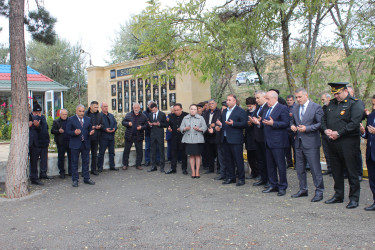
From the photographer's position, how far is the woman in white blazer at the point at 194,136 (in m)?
8.77

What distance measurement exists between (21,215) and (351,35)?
12.7 m

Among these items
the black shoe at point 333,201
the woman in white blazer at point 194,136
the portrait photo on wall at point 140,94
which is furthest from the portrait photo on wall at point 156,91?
the black shoe at point 333,201

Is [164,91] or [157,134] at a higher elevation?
[164,91]

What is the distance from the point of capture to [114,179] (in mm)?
8812

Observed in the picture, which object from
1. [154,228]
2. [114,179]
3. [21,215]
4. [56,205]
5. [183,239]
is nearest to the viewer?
[183,239]

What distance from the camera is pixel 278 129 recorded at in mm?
6906

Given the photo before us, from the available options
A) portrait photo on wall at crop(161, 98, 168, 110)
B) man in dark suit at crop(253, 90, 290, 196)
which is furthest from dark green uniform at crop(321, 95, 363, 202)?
portrait photo on wall at crop(161, 98, 168, 110)

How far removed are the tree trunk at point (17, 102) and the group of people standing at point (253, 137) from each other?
1155 mm

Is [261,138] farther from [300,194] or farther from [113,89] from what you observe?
[113,89]

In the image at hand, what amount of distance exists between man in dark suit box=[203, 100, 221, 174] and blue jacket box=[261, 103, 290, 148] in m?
1.90

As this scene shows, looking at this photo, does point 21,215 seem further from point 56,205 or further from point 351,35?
point 351,35

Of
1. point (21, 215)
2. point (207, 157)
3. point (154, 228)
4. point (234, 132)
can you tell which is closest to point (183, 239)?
point (154, 228)

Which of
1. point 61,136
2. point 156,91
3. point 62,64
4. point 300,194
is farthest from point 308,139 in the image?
point 62,64

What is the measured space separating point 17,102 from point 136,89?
9.78 metres
